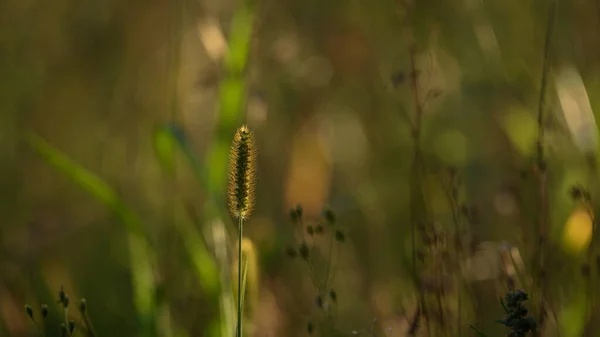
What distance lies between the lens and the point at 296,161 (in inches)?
113

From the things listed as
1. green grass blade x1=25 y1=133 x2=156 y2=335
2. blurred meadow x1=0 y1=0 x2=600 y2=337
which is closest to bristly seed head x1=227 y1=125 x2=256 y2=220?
blurred meadow x1=0 y1=0 x2=600 y2=337

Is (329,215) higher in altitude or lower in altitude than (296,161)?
lower

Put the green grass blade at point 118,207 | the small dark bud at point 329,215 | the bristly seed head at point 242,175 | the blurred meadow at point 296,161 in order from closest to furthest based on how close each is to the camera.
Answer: the bristly seed head at point 242,175
the small dark bud at point 329,215
the green grass blade at point 118,207
the blurred meadow at point 296,161

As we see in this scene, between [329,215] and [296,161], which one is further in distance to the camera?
[296,161]

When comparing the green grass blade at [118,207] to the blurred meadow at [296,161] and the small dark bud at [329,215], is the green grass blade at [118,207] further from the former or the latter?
the small dark bud at [329,215]

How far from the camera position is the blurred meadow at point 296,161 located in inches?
83.4

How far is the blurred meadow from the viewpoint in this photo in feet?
6.95

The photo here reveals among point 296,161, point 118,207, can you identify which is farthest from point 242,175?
point 296,161

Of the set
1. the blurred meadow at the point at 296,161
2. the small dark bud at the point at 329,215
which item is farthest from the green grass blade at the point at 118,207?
the small dark bud at the point at 329,215

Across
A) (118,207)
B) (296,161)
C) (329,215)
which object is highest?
(296,161)

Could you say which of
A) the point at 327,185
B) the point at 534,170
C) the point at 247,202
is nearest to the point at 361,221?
the point at 327,185

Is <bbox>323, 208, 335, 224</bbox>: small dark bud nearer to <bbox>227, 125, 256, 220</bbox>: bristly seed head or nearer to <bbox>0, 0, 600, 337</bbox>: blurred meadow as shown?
<bbox>0, 0, 600, 337</bbox>: blurred meadow

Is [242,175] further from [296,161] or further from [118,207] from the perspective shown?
[296,161]

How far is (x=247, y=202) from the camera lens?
1454 millimetres
